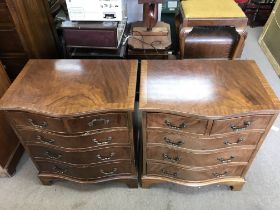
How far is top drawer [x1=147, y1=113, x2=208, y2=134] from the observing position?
0.96m

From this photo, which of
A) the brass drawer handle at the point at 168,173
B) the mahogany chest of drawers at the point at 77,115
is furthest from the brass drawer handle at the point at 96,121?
the brass drawer handle at the point at 168,173

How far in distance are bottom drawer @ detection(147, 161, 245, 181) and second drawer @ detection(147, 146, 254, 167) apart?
0.15 feet

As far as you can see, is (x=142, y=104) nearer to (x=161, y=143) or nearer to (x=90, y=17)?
(x=161, y=143)

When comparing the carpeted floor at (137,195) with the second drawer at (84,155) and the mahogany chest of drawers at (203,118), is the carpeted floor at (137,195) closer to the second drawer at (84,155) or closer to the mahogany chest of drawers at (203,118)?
the mahogany chest of drawers at (203,118)

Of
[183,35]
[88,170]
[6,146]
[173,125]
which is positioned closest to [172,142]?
[173,125]

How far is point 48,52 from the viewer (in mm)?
1600

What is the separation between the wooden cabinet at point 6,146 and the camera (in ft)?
4.39

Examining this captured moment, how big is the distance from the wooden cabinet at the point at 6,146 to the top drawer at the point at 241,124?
117 cm

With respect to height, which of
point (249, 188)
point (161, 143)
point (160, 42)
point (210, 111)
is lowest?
point (249, 188)

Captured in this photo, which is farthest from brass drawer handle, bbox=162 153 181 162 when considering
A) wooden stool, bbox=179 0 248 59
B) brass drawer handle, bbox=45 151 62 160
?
wooden stool, bbox=179 0 248 59

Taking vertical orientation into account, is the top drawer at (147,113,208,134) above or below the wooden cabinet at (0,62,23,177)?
above

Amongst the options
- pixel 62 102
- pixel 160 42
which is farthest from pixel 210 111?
pixel 160 42

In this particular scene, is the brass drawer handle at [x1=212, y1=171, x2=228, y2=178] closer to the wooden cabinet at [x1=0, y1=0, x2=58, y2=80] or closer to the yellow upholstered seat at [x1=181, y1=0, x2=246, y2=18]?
the yellow upholstered seat at [x1=181, y1=0, x2=246, y2=18]

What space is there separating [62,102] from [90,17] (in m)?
0.62
